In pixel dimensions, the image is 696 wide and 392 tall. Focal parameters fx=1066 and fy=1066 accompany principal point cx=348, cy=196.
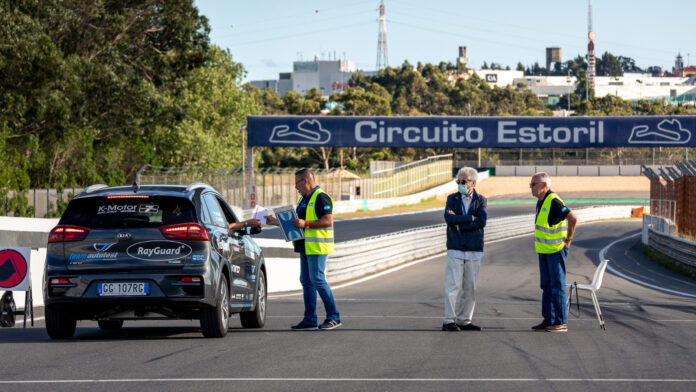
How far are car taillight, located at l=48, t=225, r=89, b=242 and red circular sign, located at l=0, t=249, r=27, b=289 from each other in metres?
2.39

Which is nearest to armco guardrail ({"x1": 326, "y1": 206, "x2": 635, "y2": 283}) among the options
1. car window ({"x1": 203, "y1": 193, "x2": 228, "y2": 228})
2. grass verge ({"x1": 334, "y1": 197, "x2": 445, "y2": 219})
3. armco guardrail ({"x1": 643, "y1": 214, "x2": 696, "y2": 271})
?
armco guardrail ({"x1": 643, "y1": 214, "x2": 696, "y2": 271})

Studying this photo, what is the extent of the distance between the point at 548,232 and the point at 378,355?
3183mm

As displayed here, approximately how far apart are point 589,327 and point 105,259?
5.82 metres

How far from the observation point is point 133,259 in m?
10.3

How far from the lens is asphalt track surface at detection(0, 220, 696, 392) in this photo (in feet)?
26.7

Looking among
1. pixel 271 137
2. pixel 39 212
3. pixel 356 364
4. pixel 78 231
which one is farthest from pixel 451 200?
pixel 39 212

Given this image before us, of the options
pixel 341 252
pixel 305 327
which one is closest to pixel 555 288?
pixel 305 327

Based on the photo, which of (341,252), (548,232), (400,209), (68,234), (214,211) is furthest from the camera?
(400,209)

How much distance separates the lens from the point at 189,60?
5994cm

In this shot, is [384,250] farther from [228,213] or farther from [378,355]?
[378,355]

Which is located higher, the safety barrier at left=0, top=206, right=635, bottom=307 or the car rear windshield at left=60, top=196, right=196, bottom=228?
the car rear windshield at left=60, top=196, right=196, bottom=228

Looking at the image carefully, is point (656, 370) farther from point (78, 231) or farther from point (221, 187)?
point (221, 187)

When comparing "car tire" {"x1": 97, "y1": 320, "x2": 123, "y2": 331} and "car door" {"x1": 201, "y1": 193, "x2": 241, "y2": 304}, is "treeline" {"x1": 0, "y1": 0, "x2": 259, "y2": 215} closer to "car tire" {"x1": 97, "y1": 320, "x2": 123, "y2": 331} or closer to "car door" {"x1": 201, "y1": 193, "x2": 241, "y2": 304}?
"car tire" {"x1": 97, "y1": 320, "x2": 123, "y2": 331}

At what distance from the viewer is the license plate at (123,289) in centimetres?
1027
